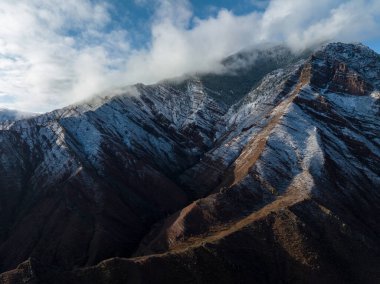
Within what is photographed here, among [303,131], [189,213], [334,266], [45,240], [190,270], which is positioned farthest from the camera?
[303,131]

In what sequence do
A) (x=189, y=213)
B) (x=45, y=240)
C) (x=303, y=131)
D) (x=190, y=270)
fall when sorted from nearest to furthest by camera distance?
(x=190, y=270)
(x=189, y=213)
(x=45, y=240)
(x=303, y=131)

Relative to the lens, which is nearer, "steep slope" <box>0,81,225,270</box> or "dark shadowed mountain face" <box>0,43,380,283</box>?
"dark shadowed mountain face" <box>0,43,380,283</box>

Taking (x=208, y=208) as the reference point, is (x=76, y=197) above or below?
above

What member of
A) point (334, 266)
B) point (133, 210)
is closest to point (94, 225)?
point (133, 210)

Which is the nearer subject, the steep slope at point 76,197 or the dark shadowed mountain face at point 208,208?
the dark shadowed mountain face at point 208,208

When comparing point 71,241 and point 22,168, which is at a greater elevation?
point 22,168

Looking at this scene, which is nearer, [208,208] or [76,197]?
[208,208]

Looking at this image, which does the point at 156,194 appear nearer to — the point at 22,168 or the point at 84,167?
the point at 84,167

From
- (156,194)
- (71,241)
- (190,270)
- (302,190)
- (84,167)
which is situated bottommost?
(190,270)
